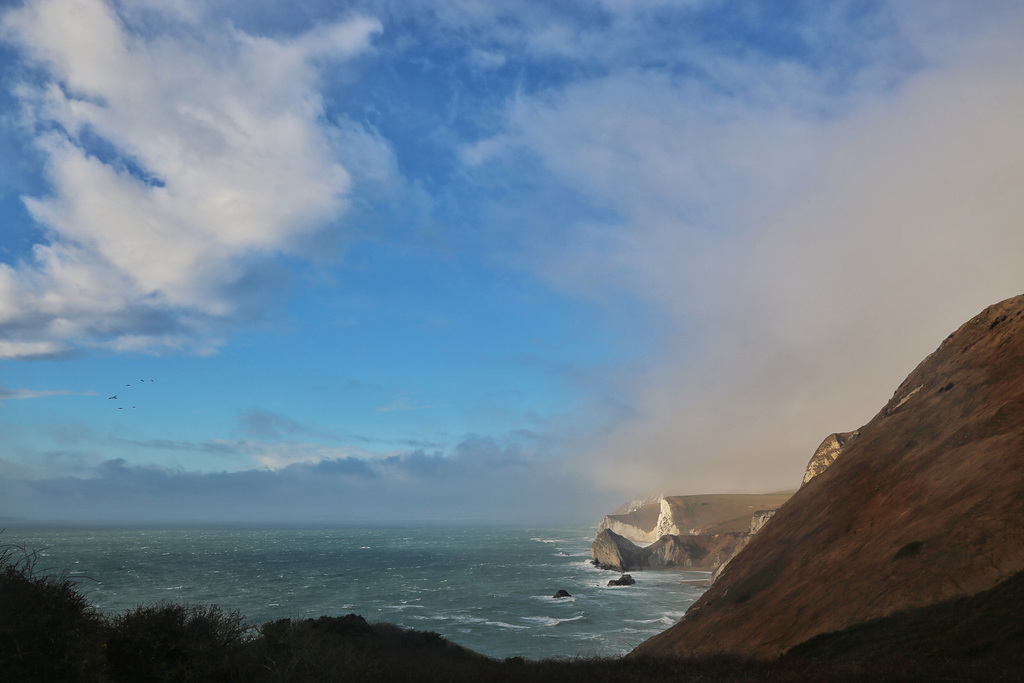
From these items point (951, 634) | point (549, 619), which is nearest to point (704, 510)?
point (549, 619)

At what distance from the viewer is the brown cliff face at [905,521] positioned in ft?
72.3

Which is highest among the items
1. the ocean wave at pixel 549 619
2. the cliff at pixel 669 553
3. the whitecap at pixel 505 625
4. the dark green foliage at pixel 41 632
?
the dark green foliage at pixel 41 632

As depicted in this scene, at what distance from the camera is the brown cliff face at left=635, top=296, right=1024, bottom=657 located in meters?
22.0

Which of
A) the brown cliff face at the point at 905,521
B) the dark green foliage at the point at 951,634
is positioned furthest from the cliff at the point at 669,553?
the dark green foliage at the point at 951,634

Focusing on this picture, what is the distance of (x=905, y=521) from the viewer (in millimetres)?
26719

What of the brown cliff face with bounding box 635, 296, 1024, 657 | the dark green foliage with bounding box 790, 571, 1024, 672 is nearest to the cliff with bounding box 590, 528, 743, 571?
the brown cliff face with bounding box 635, 296, 1024, 657

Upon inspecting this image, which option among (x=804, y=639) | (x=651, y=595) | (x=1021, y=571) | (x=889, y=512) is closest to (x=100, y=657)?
(x=804, y=639)

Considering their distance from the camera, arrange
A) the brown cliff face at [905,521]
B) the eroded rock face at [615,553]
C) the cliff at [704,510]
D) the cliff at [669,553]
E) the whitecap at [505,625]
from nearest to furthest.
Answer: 1. the brown cliff face at [905,521]
2. the whitecap at [505,625]
3. the cliff at [669,553]
4. the eroded rock face at [615,553]
5. the cliff at [704,510]

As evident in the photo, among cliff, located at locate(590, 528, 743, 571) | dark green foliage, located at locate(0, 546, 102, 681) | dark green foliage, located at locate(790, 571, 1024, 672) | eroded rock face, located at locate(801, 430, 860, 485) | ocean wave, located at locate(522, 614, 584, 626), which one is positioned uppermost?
eroded rock face, located at locate(801, 430, 860, 485)

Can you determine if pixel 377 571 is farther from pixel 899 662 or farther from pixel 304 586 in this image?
pixel 899 662

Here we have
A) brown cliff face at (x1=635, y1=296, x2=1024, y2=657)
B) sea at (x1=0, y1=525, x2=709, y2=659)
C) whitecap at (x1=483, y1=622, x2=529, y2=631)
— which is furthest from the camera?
whitecap at (x1=483, y1=622, x2=529, y2=631)

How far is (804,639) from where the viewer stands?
78.6ft

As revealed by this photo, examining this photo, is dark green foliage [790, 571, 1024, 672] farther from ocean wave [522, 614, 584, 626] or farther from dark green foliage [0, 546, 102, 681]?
ocean wave [522, 614, 584, 626]

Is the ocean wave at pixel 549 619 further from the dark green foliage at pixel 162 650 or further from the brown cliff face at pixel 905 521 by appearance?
the dark green foliage at pixel 162 650
